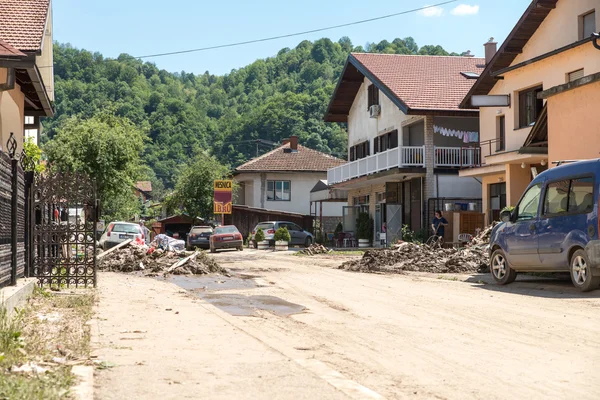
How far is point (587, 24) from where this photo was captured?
2753 centimetres

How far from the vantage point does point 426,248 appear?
2500 cm

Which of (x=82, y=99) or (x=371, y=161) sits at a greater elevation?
(x=82, y=99)

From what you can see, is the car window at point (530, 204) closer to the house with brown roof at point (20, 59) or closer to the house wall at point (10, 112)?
the house with brown roof at point (20, 59)

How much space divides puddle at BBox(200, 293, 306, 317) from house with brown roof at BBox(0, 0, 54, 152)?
551 cm

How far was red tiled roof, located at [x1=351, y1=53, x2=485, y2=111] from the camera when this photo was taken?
4019 cm

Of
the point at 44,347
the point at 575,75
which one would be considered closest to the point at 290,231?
the point at 575,75

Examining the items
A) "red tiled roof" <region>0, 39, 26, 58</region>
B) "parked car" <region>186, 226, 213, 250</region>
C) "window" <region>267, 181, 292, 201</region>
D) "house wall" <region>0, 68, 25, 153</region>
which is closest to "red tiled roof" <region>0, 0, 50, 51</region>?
"house wall" <region>0, 68, 25, 153</region>

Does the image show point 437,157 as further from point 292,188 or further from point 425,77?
point 292,188

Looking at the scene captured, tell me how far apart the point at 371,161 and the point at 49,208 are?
28676 mm

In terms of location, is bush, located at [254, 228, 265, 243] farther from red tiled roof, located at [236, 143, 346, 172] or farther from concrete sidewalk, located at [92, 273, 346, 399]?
concrete sidewalk, located at [92, 273, 346, 399]

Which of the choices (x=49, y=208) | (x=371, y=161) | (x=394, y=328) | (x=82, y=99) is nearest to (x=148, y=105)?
(x=82, y=99)

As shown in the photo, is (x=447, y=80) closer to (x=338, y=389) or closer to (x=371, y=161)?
(x=371, y=161)

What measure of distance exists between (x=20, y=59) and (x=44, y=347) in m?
8.82

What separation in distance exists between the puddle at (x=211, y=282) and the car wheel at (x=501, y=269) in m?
4.83
